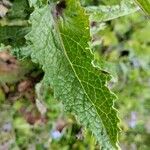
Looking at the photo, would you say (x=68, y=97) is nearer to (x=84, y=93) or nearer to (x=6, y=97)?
(x=84, y=93)

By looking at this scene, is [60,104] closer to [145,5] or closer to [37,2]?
[37,2]

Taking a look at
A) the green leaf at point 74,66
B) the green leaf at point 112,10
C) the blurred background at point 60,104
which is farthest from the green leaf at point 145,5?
the blurred background at point 60,104

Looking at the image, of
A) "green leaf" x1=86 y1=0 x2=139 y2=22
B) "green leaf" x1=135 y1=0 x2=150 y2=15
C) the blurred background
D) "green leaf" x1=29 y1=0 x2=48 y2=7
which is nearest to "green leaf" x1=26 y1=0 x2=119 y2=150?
"green leaf" x1=29 y1=0 x2=48 y2=7

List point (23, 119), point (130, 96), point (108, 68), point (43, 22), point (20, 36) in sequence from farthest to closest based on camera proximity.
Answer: point (130, 96)
point (23, 119)
point (108, 68)
point (20, 36)
point (43, 22)

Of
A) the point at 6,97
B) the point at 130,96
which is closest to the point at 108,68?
the point at 6,97

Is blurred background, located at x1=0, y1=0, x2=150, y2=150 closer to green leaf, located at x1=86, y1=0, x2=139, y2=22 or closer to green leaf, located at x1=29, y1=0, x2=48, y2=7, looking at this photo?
green leaf, located at x1=86, y1=0, x2=139, y2=22

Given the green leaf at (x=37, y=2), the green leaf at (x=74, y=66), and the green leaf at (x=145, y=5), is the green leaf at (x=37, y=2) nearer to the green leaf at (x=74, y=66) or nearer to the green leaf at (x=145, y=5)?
the green leaf at (x=74, y=66)

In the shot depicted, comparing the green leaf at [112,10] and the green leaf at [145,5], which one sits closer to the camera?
the green leaf at [145,5]
